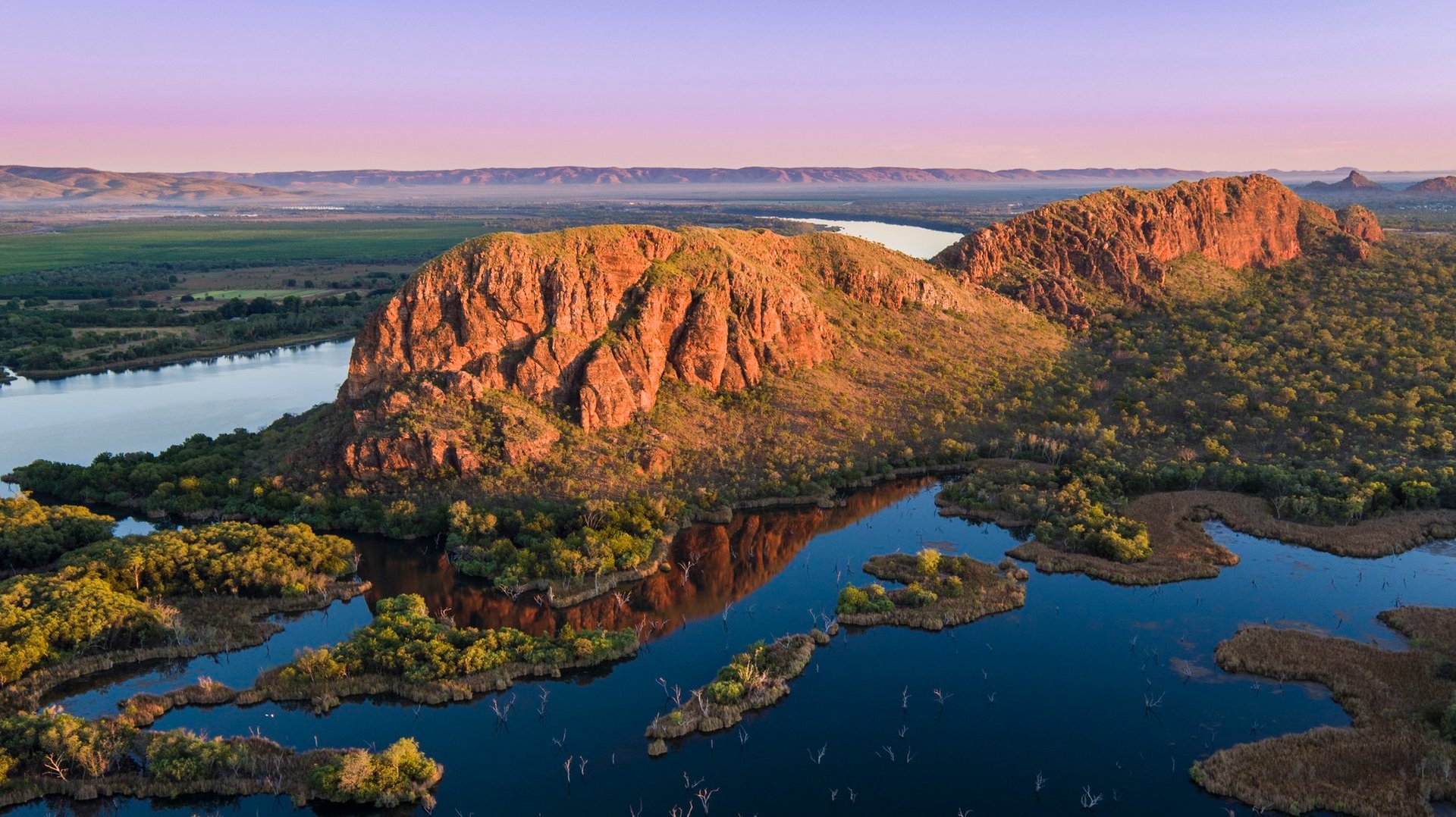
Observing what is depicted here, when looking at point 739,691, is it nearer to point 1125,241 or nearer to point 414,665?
point 414,665

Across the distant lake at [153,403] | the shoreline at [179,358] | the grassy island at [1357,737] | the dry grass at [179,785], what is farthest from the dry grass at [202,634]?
the shoreline at [179,358]

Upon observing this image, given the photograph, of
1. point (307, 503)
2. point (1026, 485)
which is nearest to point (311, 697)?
point (307, 503)

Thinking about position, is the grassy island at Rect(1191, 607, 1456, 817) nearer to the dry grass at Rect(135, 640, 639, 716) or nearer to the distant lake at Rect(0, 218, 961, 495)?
the dry grass at Rect(135, 640, 639, 716)

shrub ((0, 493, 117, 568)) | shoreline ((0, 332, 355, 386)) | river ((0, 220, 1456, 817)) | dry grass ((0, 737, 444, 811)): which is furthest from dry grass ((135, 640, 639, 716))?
shoreline ((0, 332, 355, 386))

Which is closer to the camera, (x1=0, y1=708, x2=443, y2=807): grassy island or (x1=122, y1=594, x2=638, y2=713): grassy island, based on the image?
(x1=0, y1=708, x2=443, y2=807): grassy island

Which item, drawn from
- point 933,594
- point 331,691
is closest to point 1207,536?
point 933,594

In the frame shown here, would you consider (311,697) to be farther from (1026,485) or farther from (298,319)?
(298,319)

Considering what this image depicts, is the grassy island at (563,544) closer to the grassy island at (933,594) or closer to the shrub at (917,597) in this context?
the grassy island at (933,594)
